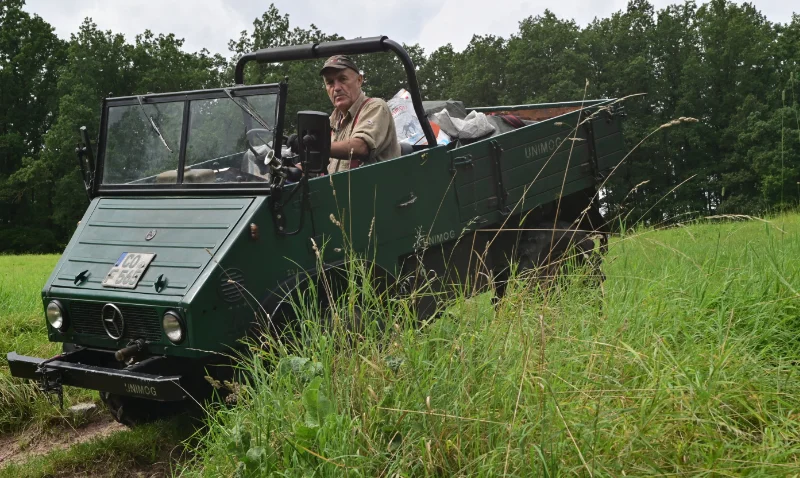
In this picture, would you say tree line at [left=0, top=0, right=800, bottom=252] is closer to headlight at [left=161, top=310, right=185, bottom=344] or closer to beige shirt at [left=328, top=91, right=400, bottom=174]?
beige shirt at [left=328, top=91, right=400, bottom=174]

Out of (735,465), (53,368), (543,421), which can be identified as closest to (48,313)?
(53,368)

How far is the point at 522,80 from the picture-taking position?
46.8 metres

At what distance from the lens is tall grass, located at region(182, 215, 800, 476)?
331 centimetres

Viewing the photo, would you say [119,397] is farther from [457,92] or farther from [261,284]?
[457,92]

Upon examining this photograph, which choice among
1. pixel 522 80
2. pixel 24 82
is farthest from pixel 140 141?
pixel 24 82

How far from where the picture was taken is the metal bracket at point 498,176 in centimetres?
720

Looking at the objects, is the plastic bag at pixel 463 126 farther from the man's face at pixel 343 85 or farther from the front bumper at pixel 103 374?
the front bumper at pixel 103 374

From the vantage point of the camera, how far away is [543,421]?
132 inches

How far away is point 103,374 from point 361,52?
2.71 metres

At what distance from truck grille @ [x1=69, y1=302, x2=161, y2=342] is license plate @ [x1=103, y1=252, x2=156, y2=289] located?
129 millimetres

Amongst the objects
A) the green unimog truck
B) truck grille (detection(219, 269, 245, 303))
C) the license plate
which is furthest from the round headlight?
truck grille (detection(219, 269, 245, 303))

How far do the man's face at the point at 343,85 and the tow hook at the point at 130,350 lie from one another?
244 centimetres

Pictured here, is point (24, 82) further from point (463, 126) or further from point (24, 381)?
point (24, 381)

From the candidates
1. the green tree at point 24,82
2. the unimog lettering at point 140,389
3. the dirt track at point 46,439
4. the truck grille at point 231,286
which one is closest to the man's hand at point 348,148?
the truck grille at point 231,286
